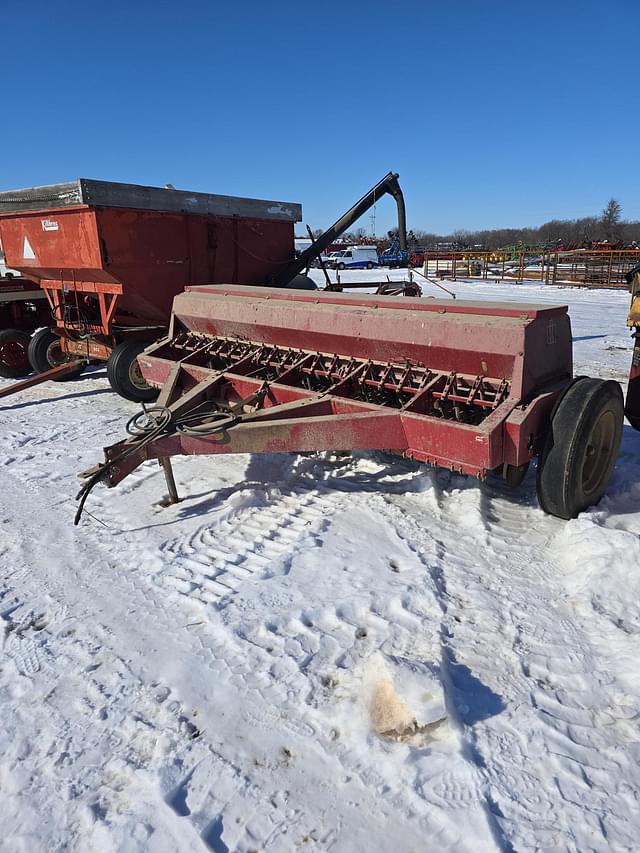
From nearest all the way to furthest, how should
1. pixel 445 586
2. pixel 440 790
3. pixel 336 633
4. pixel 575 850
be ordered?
pixel 575 850 < pixel 440 790 < pixel 336 633 < pixel 445 586

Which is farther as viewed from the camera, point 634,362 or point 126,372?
point 126,372

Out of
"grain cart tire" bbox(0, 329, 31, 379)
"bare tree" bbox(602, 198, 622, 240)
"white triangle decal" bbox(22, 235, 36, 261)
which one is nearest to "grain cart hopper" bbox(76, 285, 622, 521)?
"white triangle decal" bbox(22, 235, 36, 261)

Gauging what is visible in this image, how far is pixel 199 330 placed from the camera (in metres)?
5.60

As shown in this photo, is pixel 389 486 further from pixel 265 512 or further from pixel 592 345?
pixel 592 345

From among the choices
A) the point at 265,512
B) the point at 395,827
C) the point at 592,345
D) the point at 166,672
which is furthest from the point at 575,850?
the point at 592,345

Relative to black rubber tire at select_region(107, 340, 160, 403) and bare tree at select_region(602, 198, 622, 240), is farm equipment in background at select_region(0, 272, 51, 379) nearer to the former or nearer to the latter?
black rubber tire at select_region(107, 340, 160, 403)

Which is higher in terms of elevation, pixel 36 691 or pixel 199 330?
pixel 199 330

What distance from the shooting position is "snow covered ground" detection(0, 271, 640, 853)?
1.87 metres

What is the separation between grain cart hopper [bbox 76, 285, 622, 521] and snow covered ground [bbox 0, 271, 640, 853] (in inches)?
18.5

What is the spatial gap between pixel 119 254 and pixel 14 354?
3.18 m

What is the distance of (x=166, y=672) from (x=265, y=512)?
150 centimetres

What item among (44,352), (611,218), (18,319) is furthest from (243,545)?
(611,218)

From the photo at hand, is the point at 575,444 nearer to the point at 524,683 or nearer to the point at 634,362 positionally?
the point at 524,683

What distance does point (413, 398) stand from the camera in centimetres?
373
